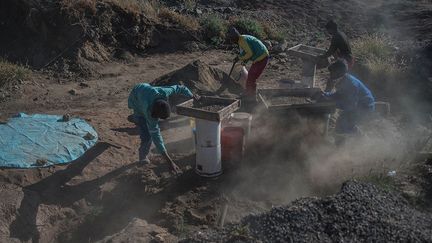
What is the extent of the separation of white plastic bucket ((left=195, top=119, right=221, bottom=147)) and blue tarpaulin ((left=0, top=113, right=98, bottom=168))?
215 cm

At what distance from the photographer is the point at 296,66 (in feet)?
42.4

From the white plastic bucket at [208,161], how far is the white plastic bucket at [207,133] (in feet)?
0.27

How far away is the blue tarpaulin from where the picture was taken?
7391 mm

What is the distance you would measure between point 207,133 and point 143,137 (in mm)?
1214

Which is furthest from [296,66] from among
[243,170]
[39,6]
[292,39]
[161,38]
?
[39,6]

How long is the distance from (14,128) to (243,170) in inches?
156

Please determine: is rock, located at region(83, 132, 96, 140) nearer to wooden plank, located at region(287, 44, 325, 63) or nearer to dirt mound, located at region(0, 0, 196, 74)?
dirt mound, located at region(0, 0, 196, 74)

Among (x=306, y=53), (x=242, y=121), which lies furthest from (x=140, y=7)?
(x=242, y=121)

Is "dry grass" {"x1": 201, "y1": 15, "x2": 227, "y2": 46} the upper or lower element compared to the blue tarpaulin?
upper

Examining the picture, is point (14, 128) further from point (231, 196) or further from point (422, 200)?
point (422, 200)

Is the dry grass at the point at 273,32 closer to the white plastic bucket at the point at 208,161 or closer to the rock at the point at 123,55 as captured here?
the rock at the point at 123,55

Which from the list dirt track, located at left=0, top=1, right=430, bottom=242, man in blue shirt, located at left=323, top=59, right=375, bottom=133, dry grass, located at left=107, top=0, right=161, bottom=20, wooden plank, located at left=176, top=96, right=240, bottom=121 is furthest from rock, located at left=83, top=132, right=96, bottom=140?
dry grass, located at left=107, top=0, right=161, bottom=20

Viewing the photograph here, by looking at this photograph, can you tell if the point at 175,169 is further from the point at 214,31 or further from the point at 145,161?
the point at 214,31

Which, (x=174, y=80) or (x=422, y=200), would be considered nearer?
(x=422, y=200)
